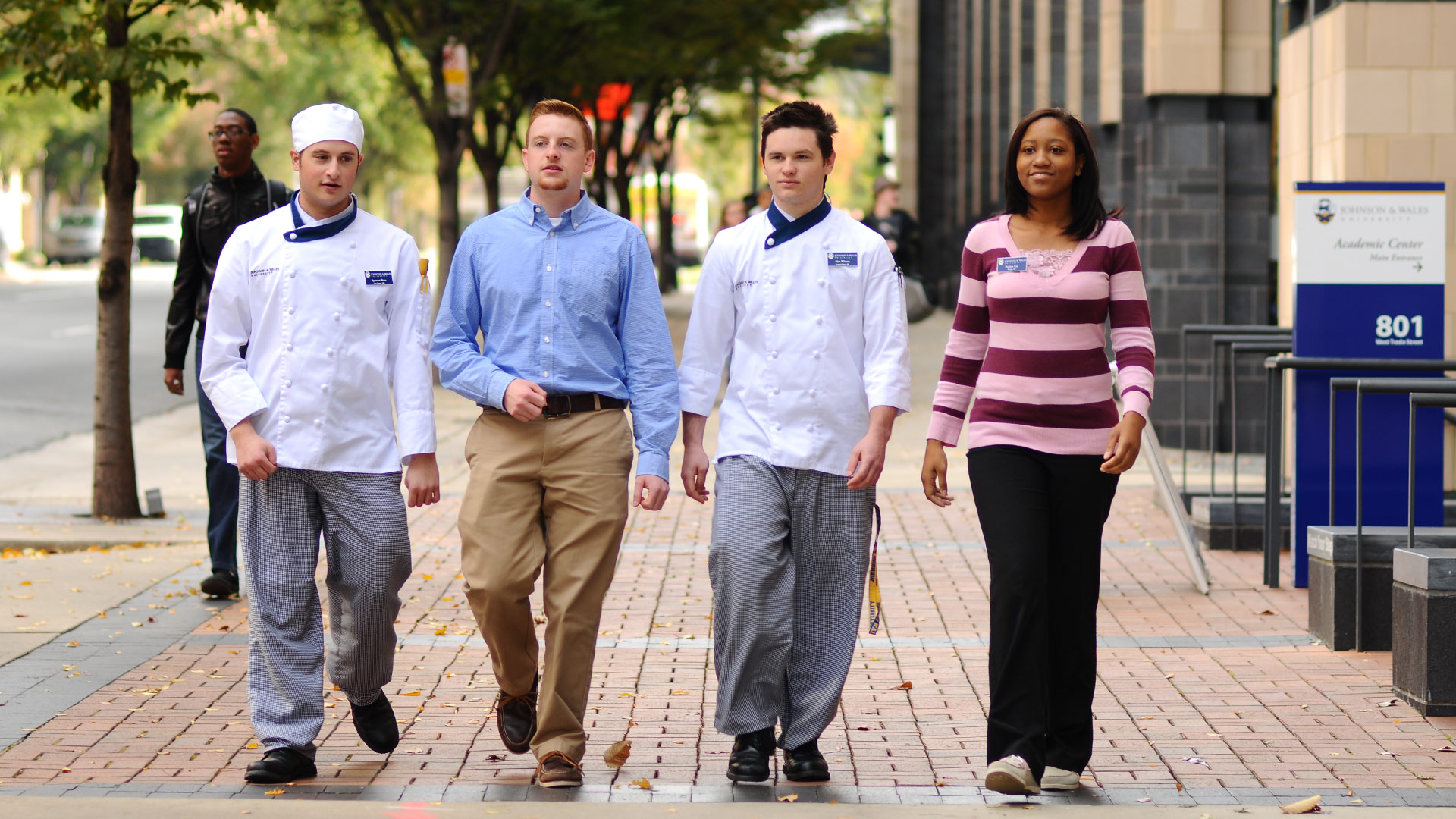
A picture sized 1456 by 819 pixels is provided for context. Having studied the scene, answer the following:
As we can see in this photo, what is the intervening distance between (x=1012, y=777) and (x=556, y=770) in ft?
3.94

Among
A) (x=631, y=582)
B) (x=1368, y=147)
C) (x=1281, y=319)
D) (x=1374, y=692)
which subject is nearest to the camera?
(x=1374, y=692)

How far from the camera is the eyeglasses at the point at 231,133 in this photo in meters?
7.41

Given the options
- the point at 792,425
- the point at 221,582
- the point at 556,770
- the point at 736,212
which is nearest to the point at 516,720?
the point at 556,770

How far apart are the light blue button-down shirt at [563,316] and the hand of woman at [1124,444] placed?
1147 millimetres

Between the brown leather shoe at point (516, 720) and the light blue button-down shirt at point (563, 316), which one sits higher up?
the light blue button-down shirt at point (563, 316)

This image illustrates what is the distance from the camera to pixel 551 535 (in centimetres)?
490

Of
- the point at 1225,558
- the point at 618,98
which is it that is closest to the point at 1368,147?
the point at 1225,558

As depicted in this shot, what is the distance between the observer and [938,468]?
4.89 meters

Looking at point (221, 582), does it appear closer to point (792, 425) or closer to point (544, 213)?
point (544, 213)

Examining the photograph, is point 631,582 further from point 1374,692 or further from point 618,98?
point 618,98

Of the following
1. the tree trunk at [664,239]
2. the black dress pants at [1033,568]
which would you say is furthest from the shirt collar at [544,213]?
the tree trunk at [664,239]

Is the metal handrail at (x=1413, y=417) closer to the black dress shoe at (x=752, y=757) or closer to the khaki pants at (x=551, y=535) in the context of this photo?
the black dress shoe at (x=752, y=757)

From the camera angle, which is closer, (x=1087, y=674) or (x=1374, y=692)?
(x=1087, y=674)

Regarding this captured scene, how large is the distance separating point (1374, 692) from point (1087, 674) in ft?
5.82
